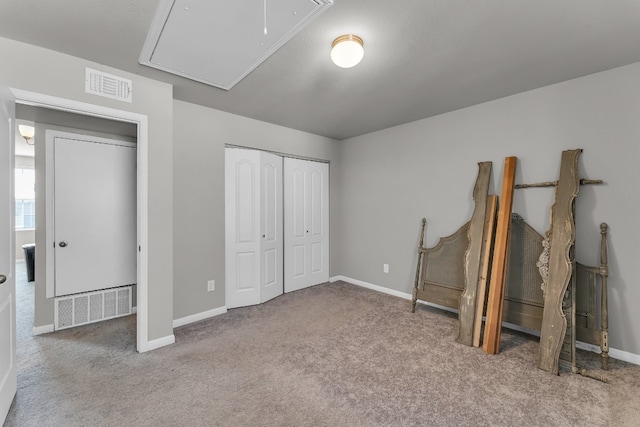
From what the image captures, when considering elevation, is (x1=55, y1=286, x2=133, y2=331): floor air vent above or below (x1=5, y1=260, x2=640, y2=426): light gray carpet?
above

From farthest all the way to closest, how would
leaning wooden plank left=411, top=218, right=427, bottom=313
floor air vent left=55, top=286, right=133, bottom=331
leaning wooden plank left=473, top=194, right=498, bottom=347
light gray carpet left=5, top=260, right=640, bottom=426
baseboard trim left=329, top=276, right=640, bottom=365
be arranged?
leaning wooden plank left=411, top=218, right=427, bottom=313, floor air vent left=55, top=286, right=133, bottom=331, leaning wooden plank left=473, top=194, right=498, bottom=347, baseboard trim left=329, top=276, right=640, bottom=365, light gray carpet left=5, top=260, right=640, bottom=426

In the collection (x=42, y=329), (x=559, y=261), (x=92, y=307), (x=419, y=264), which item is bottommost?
(x=42, y=329)

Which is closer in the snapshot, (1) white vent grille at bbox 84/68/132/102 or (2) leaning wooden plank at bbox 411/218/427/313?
(1) white vent grille at bbox 84/68/132/102

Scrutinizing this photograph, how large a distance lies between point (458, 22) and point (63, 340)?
426cm

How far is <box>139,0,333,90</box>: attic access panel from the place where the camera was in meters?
1.55

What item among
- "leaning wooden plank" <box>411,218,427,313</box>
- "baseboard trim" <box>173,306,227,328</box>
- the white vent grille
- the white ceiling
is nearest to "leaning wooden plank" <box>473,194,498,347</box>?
"leaning wooden plank" <box>411,218,427,313</box>

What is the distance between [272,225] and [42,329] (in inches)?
104

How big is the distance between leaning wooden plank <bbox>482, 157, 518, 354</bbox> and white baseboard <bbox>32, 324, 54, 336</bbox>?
4.31 meters

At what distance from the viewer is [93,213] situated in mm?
3143

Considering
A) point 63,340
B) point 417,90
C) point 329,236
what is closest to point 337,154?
point 329,236

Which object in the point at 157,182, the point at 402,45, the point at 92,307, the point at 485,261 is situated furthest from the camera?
the point at 92,307

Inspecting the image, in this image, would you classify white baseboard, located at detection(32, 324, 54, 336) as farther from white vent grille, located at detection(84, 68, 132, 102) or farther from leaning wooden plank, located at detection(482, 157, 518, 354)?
leaning wooden plank, located at detection(482, 157, 518, 354)

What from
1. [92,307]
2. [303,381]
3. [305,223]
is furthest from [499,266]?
[92,307]

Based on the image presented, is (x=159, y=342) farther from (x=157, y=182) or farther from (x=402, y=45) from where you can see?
(x=402, y=45)
